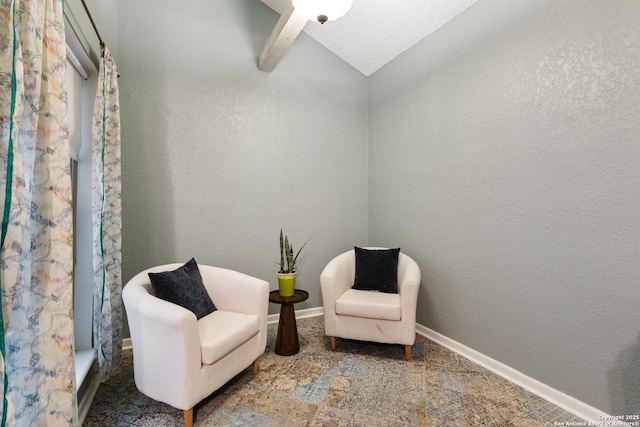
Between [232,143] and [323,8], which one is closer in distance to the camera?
[323,8]

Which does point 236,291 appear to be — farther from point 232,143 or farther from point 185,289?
point 232,143

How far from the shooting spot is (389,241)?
3596 mm

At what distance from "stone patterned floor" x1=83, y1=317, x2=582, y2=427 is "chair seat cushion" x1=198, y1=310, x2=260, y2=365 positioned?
0.37 m

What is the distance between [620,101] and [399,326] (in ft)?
6.61

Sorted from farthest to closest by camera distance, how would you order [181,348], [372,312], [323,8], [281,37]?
[281,37], [372,312], [323,8], [181,348]

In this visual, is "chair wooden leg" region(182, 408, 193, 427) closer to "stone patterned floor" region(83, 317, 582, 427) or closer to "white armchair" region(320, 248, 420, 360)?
"stone patterned floor" region(83, 317, 582, 427)

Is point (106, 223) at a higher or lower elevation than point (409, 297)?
higher

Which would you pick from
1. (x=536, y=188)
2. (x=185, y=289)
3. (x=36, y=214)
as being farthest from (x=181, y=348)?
(x=536, y=188)

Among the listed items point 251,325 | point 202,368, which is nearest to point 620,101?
point 251,325

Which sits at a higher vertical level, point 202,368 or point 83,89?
point 83,89

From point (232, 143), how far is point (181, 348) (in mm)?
2114

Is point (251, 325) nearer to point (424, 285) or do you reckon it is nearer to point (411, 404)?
point (411, 404)

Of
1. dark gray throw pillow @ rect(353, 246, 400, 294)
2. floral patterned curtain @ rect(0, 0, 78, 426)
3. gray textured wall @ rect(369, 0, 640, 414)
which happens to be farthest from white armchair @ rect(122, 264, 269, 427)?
gray textured wall @ rect(369, 0, 640, 414)

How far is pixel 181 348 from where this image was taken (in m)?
1.73
